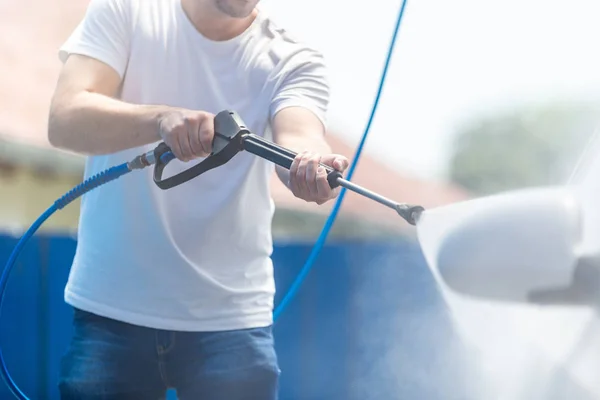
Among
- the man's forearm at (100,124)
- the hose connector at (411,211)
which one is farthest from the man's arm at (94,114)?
the hose connector at (411,211)

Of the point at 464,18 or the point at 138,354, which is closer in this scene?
the point at 138,354

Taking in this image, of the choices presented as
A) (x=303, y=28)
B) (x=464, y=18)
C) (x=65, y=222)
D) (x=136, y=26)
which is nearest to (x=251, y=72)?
(x=136, y=26)

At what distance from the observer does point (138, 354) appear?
93 cm

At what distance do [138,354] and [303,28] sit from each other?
2.21 ft

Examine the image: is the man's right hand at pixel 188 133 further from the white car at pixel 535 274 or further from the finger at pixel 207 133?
the white car at pixel 535 274

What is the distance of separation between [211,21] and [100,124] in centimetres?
22

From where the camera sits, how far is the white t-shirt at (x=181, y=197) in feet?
3.09

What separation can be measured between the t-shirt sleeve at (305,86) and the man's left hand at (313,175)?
20cm

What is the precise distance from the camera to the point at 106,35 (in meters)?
0.93

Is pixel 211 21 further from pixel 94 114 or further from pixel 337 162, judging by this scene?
pixel 337 162

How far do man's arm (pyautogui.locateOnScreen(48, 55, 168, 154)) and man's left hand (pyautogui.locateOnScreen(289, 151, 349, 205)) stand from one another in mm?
167

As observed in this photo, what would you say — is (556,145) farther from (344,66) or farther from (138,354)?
(138,354)

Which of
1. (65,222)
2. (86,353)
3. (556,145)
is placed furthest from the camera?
(65,222)

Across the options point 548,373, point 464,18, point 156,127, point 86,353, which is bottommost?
Result: point 86,353
